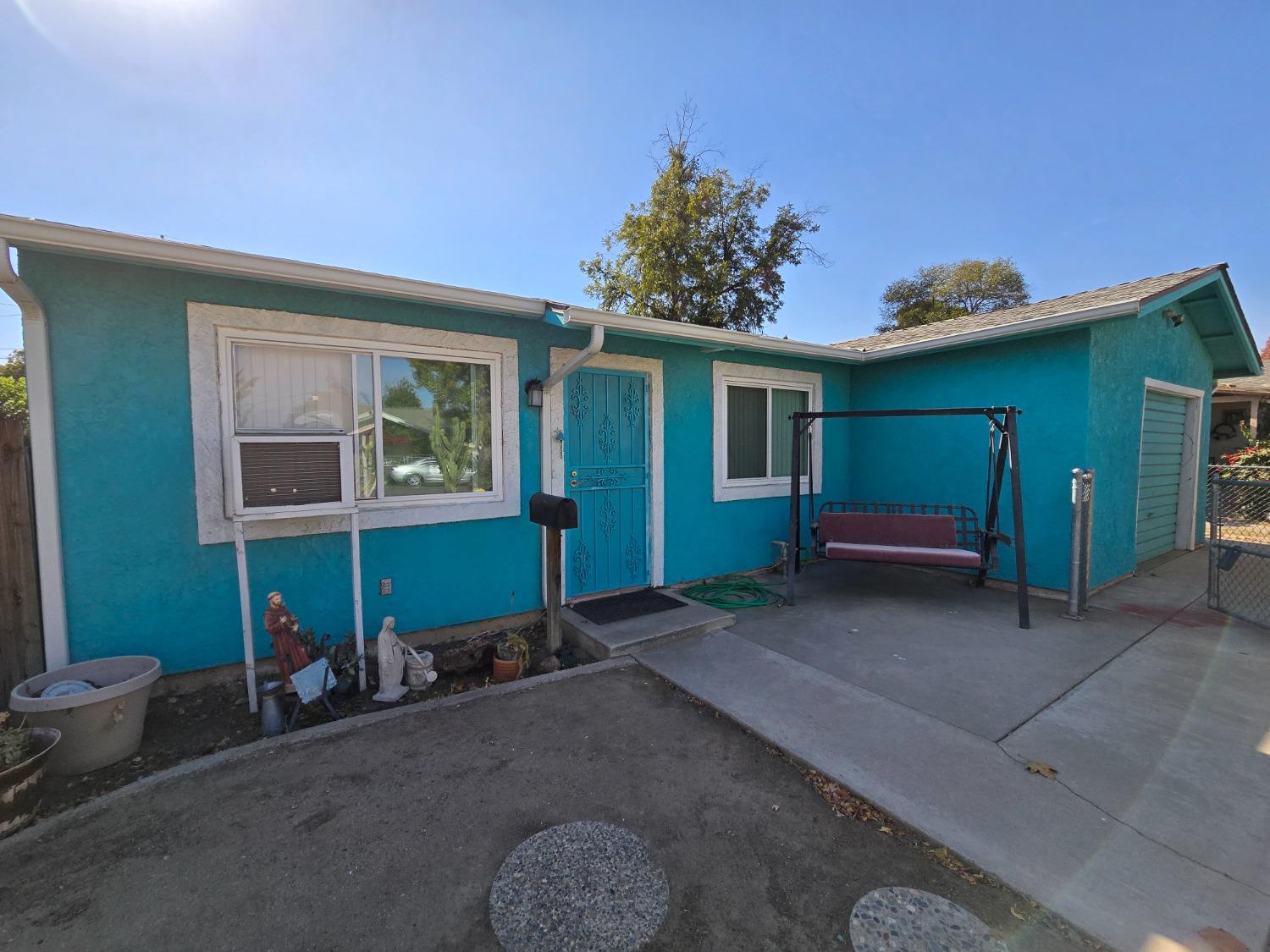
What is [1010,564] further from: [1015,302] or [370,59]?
[1015,302]

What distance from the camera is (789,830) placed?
2113mm

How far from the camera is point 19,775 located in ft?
7.16

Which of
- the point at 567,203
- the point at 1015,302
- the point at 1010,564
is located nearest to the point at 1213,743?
the point at 1010,564

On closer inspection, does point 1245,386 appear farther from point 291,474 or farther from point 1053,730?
point 291,474

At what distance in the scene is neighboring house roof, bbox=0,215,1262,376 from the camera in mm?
2686

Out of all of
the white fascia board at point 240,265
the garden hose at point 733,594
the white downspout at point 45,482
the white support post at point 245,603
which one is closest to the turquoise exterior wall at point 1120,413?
the garden hose at point 733,594

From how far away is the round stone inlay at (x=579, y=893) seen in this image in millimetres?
1627

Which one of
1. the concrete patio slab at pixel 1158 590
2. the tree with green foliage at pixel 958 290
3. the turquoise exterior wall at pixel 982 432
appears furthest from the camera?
the tree with green foliage at pixel 958 290

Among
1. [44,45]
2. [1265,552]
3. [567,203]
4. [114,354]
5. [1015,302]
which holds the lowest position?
[1265,552]

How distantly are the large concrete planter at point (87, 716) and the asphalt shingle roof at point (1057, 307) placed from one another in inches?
281

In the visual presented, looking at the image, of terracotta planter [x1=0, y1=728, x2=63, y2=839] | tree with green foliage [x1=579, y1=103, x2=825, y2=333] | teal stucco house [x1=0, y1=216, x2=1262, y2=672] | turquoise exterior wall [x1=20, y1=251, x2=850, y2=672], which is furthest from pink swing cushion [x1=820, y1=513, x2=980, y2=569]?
tree with green foliage [x1=579, y1=103, x2=825, y2=333]

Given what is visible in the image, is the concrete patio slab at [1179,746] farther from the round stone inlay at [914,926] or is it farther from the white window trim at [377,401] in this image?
the white window trim at [377,401]

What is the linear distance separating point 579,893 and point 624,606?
2.99 m

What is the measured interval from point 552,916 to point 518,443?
3.28 meters
